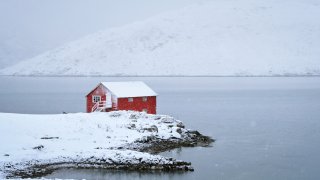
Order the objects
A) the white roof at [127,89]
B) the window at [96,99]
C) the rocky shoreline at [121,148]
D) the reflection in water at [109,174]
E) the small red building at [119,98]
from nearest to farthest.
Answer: the reflection in water at [109,174] < the rocky shoreline at [121,148] < the small red building at [119,98] < the white roof at [127,89] < the window at [96,99]

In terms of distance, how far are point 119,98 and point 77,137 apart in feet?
43.4

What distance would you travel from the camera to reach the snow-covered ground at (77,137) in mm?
30812

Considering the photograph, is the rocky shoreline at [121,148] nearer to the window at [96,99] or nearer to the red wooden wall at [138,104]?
the red wooden wall at [138,104]

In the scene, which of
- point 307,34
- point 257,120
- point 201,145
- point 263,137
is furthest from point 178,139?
point 307,34

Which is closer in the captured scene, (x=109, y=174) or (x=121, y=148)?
(x=109, y=174)

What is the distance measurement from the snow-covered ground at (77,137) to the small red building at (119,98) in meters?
3.56

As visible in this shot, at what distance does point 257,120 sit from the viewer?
61406mm

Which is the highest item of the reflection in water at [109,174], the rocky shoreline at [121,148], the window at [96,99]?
the window at [96,99]

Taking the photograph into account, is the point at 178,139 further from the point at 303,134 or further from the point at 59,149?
the point at 303,134

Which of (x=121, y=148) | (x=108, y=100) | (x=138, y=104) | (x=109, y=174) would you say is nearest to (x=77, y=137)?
(x=121, y=148)

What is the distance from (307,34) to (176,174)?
182329 mm

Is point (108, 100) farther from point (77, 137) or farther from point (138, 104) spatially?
point (77, 137)

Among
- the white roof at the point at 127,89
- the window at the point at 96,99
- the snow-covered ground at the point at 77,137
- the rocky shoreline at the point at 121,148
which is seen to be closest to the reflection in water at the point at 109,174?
the rocky shoreline at the point at 121,148

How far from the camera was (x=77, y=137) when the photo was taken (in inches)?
1464
